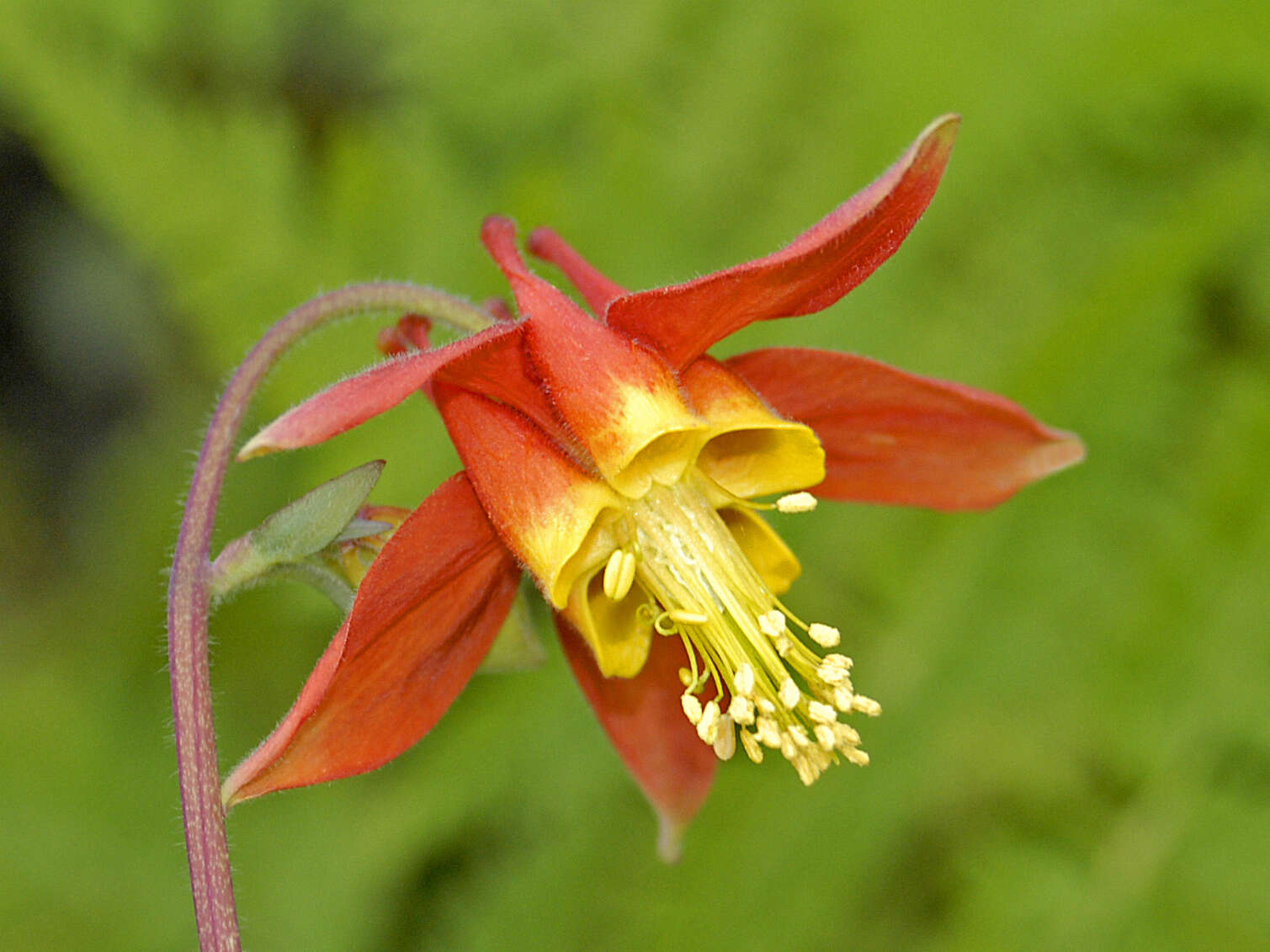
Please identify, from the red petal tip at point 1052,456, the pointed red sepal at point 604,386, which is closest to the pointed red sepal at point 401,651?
the pointed red sepal at point 604,386

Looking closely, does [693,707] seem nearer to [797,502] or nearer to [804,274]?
[797,502]

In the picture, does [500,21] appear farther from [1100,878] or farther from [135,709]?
[1100,878]

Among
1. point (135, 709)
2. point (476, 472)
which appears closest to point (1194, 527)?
point (476, 472)

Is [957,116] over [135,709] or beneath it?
beneath

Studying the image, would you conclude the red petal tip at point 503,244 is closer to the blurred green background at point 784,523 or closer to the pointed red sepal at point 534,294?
the pointed red sepal at point 534,294

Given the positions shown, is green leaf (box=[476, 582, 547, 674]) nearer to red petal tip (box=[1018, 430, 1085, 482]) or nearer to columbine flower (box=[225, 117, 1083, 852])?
columbine flower (box=[225, 117, 1083, 852])

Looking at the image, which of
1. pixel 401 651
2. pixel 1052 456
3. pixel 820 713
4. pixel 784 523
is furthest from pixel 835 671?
pixel 784 523

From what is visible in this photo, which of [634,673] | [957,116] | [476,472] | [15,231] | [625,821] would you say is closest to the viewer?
[957,116]
